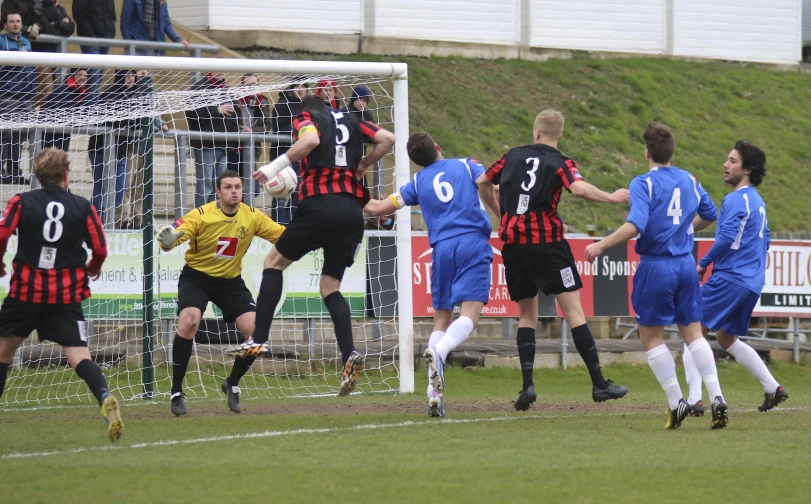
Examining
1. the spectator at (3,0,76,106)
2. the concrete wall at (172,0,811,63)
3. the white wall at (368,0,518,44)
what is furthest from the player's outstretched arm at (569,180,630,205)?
the white wall at (368,0,518,44)

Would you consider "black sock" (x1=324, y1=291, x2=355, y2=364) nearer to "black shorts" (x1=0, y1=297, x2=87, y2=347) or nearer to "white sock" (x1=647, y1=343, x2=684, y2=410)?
"black shorts" (x1=0, y1=297, x2=87, y2=347)

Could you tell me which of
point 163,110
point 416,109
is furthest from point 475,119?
point 163,110

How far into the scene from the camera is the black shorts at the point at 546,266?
8.72 metres

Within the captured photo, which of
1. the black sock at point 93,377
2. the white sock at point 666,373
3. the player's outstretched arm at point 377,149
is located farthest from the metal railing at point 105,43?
the white sock at point 666,373

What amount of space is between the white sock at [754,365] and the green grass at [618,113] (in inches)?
438

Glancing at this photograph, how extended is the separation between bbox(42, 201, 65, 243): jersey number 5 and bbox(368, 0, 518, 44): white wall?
58.0ft

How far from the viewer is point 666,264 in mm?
8039

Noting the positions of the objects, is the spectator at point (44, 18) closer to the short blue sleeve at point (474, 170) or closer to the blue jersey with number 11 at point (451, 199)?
the blue jersey with number 11 at point (451, 199)

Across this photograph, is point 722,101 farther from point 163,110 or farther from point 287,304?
point 163,110

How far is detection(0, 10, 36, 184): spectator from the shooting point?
39.9ft

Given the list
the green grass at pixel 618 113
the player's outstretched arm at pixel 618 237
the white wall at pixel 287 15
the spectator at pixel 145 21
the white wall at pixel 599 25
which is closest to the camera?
the player's outstretched arm at pixel 618 237

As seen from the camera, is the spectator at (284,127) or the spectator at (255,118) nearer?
the spectator at (284,127)

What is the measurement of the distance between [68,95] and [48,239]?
18.4 feet

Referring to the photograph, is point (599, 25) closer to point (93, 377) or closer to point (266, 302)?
point (266, 302)
